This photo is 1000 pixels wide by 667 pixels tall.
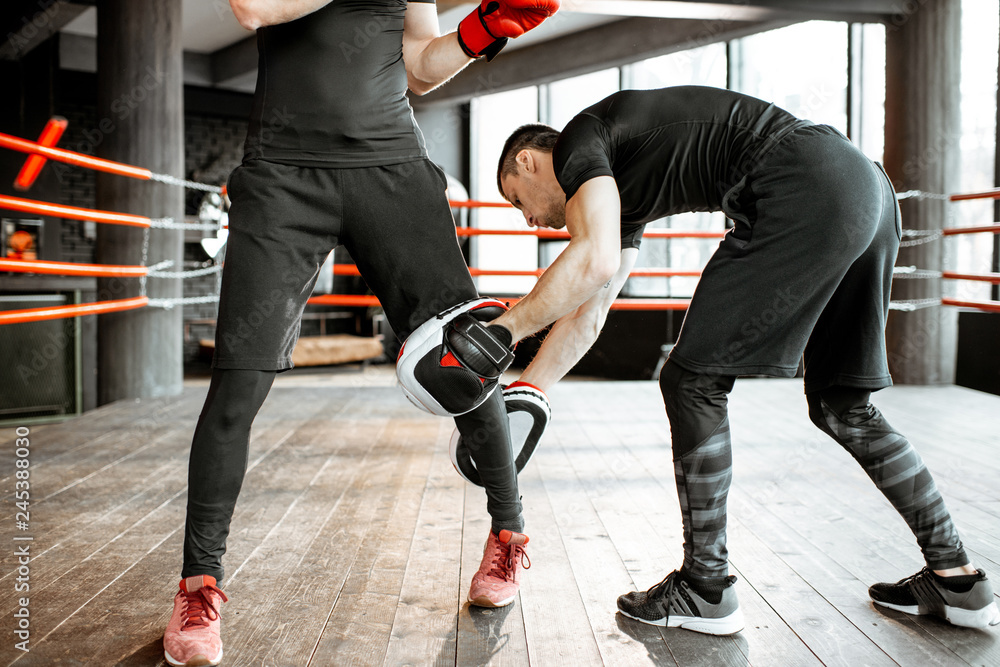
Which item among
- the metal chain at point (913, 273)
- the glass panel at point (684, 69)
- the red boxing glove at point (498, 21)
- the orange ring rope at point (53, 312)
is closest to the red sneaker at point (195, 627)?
the red boxing glove at point (498, 21)

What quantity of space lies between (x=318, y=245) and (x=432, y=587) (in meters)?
0.70

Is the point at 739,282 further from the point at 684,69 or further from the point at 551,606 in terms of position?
the point at 684,69

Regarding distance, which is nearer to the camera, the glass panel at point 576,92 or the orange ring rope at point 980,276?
the orange ring rope at point 980,276

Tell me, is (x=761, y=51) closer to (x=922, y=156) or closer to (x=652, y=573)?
(x=922, y=156)

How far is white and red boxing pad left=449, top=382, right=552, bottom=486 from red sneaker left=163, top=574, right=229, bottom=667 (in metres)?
0.47

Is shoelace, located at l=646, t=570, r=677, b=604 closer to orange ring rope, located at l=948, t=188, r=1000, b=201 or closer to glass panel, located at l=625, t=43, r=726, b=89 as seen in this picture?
orange ring rope, located at l=948, t=188, r=1000, b=201

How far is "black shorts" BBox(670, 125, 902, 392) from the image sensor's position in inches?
45.6

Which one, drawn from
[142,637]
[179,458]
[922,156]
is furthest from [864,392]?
[922,156]

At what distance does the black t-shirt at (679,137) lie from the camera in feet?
3.97

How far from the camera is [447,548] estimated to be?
5.34 ft

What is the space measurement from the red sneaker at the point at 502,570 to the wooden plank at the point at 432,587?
6 centimetres

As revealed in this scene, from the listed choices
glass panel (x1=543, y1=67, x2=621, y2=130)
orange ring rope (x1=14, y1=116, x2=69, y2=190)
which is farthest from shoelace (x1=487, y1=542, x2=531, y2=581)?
glass panel (x1=543, y1=67, x2=621, y2=130)

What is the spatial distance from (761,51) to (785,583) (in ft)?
18.2

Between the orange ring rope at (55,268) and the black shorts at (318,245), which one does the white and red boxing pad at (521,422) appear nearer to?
the black shorts at (318,245)
